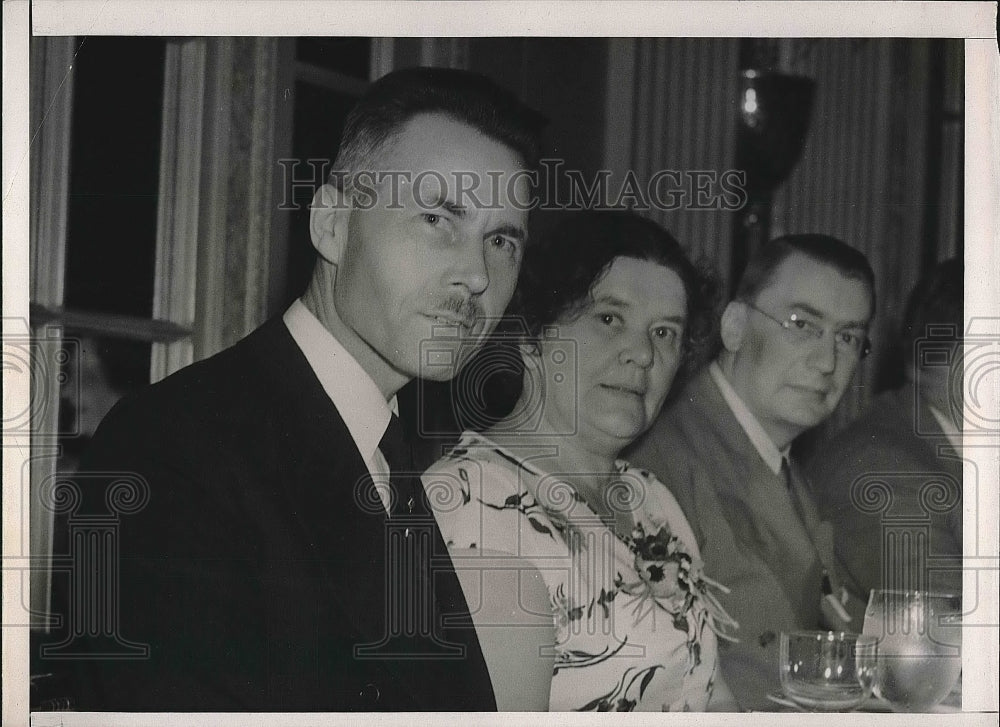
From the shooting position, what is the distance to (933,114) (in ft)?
6.04

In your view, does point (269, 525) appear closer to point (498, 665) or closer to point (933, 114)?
point (498, 665)

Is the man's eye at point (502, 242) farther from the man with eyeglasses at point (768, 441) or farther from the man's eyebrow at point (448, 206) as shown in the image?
the man with eyeglasses at point (768, 441)

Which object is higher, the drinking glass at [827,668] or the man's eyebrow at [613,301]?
the man's eyebrow at [613,301]

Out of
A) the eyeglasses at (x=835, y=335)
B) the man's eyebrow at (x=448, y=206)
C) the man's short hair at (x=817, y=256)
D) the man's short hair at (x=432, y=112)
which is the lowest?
the eyeglasses at (x=835, y=335)

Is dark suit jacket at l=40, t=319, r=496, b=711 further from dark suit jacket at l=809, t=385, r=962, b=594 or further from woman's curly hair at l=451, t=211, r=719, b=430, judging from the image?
dark suit jacket at l=809, t=385, r=962, b=594

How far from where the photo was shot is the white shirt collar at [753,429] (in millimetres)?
1837

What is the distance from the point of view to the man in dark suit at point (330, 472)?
1.75 m

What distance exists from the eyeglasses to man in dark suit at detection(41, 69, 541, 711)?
447mm

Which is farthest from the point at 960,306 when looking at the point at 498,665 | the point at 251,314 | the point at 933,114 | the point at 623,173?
the point at 251,314

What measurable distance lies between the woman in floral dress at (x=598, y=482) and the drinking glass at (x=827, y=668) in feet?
0.34

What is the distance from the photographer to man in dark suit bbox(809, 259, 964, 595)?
184 centimetres

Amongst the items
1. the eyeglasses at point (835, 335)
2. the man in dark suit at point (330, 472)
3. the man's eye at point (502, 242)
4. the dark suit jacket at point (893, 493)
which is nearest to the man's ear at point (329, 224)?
the man in dark suit at point (330, 472)

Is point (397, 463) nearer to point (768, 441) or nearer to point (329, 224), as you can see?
point (329, 224)

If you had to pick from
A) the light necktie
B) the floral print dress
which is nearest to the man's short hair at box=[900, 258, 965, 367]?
the floral print dress
